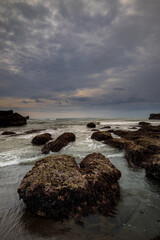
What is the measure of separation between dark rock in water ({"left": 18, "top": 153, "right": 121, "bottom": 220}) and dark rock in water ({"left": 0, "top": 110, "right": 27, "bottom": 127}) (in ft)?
94.3

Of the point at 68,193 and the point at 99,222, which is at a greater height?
the point at 68,193

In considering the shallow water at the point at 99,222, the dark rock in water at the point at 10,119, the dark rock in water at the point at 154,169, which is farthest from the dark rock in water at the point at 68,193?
the dark rock in water at the point at 10,119

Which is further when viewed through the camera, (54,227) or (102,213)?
(102,213)

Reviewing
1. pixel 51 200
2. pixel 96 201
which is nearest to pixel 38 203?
pixel 51 200

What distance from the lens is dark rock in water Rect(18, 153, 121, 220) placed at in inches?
95.3

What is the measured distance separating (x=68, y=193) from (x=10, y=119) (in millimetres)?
30279

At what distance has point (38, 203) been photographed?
2510 mm

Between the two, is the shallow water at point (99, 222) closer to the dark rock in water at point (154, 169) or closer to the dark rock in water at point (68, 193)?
the dark rock in water at point (68, 193)

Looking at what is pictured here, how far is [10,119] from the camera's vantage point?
28500 mm

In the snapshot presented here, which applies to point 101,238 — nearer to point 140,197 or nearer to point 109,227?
point 109,227

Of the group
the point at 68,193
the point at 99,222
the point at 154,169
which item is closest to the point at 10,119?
the point at 68,193

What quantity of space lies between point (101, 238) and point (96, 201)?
0.65m

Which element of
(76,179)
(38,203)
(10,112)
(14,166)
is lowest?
(14,166)

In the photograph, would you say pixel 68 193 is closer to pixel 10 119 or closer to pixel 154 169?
pixel 154 169
